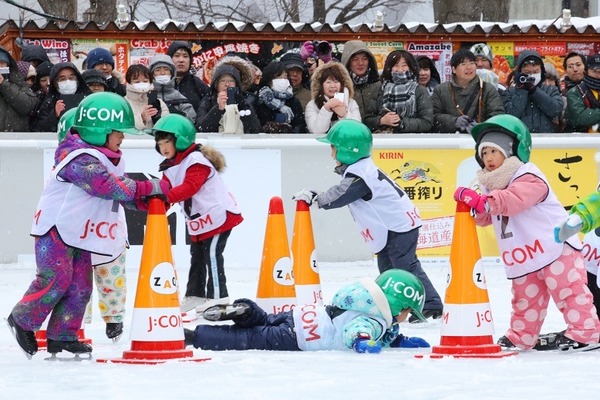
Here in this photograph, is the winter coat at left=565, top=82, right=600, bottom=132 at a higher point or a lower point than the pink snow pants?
higher

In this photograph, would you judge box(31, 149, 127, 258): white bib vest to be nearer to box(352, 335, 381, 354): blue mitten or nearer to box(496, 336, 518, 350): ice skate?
box(352, 335, 381, 354): blue mitten

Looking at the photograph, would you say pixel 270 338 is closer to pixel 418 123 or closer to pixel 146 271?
pixel 146 271

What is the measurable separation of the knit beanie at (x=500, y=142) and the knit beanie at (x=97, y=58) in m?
6.60

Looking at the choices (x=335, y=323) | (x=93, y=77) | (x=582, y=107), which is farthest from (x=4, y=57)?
(x=335, y=323)

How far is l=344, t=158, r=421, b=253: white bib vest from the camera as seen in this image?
32.4 ft

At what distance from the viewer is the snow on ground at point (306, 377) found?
6.10m

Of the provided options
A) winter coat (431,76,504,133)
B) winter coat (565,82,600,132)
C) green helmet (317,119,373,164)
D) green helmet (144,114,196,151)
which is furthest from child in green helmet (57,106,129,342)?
winter coat (565,82,600,132)

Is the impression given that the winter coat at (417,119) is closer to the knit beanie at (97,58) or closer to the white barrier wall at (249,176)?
the white barrier wall at (249,176)

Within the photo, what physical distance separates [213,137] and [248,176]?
1.68 ft

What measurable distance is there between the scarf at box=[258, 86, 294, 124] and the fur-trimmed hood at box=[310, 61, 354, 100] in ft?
1.20

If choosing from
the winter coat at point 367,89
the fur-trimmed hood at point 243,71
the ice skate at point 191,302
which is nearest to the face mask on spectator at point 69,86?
the fur-trimmed hood at point 243,71

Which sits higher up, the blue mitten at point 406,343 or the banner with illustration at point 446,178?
the banner with illustration at point 446,178

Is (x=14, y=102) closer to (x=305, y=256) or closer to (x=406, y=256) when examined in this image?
(x=305, y=256)

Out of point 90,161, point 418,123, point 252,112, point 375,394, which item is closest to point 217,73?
point 252,112
